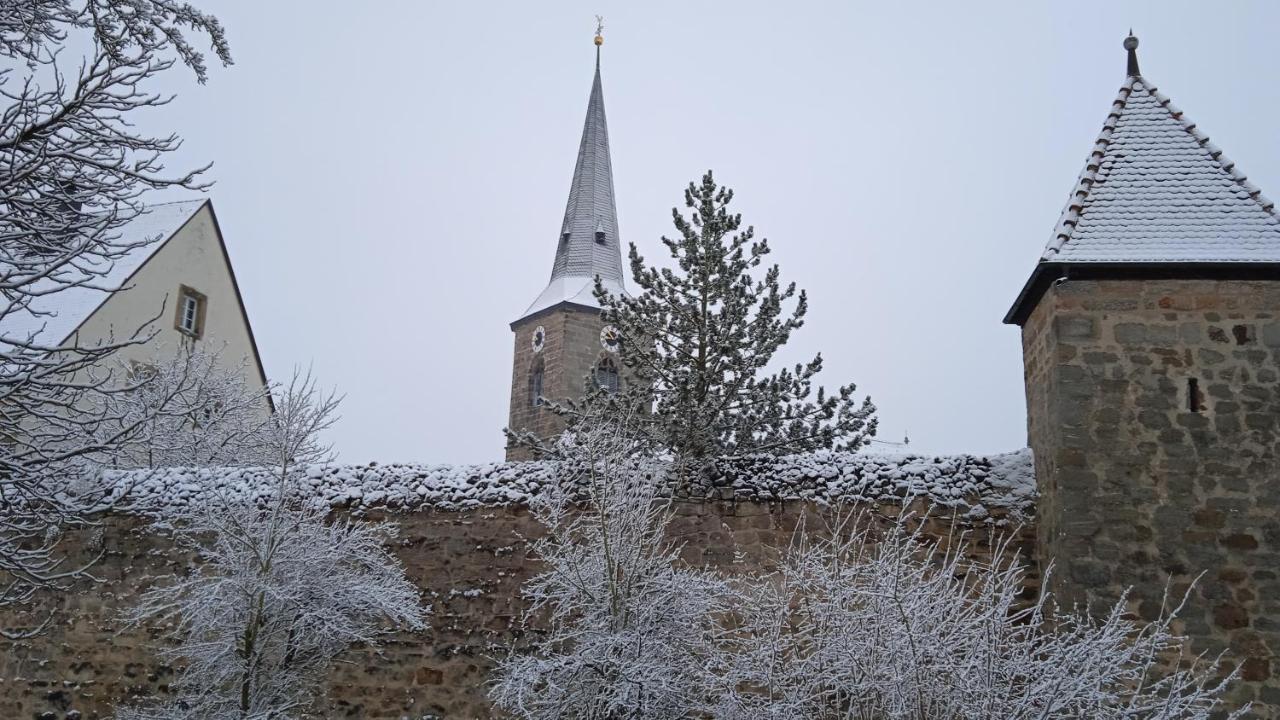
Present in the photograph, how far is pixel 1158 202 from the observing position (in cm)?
800

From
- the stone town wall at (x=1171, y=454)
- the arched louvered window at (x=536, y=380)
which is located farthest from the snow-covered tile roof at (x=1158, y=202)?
the arched louvered window at (x=536, y=380)

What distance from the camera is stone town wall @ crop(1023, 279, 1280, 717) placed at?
7027mm

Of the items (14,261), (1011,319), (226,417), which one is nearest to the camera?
(14,261)

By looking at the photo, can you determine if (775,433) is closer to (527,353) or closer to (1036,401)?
(1036,401)

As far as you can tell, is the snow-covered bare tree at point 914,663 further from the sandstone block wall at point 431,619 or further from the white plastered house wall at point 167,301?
the white plastered house wall at point 167,301

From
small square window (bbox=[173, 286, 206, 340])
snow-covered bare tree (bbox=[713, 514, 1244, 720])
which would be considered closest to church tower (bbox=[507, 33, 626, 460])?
small square window (bbox=[173, 286, 206, 340])

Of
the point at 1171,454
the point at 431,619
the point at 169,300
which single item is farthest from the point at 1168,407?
the point at 169,300

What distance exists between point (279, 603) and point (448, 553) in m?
1.73

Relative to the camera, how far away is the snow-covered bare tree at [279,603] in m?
7.29

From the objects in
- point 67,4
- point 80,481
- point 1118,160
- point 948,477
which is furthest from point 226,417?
point 1118,160

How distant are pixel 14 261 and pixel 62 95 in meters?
0.94

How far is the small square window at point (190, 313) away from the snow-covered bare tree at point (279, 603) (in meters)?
11.8

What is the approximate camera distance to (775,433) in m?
13.7

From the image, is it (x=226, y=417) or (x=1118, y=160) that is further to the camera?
(x=226, y=417)
